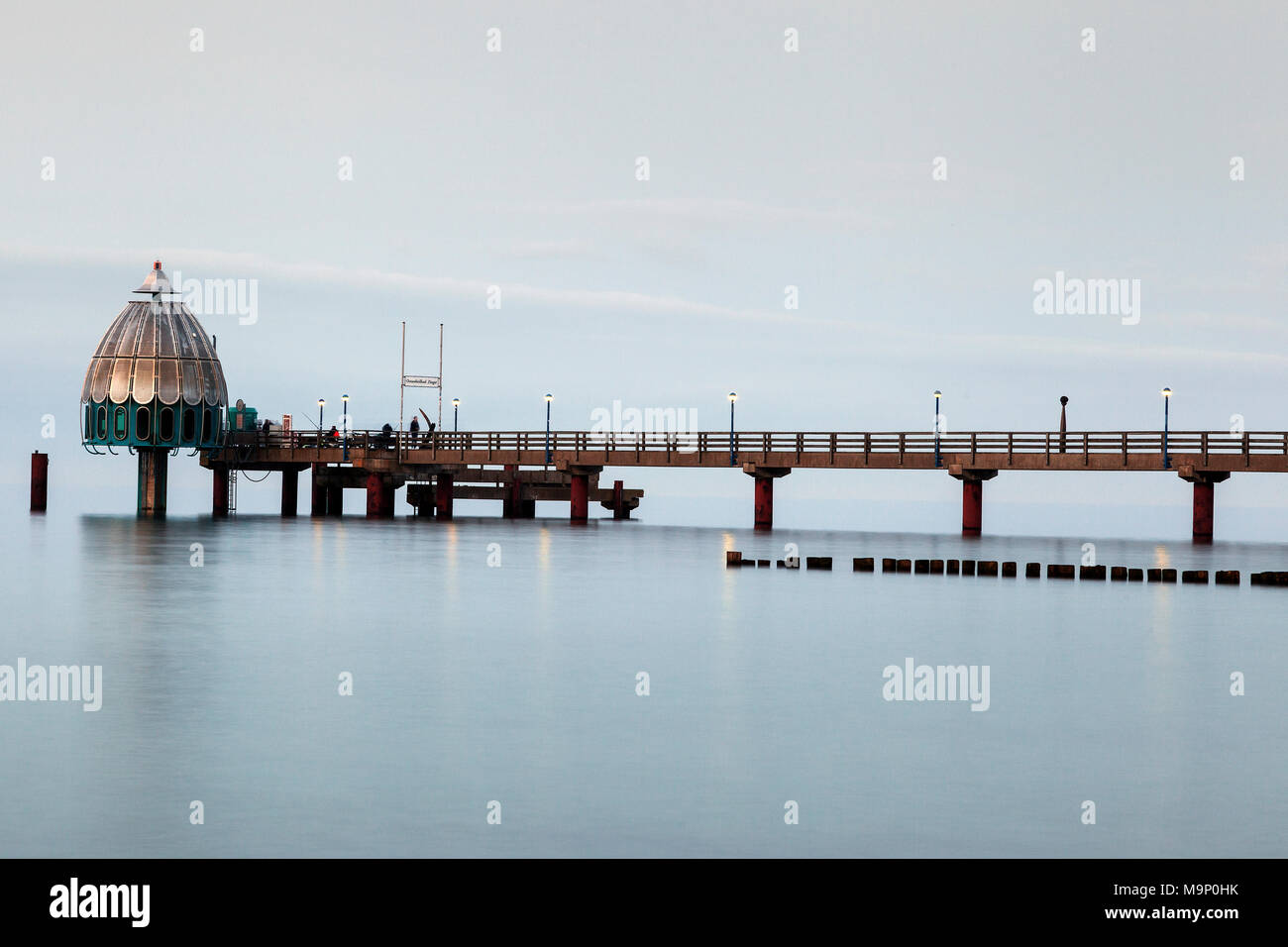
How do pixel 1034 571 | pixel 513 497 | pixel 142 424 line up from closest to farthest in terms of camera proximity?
pixel 1034 571, pixel 142 424, pixel 513 497

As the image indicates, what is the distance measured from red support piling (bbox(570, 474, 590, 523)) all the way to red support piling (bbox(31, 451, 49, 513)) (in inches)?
1122

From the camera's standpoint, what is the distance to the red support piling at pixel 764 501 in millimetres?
67500

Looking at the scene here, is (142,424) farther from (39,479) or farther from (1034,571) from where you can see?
(1034,571)

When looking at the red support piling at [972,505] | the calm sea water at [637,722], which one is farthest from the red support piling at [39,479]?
the calm sea water at [637,722]

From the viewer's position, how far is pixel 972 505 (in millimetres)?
67688

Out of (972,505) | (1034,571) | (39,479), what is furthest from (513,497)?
(1034,571)

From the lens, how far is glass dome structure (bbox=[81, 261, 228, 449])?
71.8 meters

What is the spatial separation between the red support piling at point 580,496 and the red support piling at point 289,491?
15.6 metres

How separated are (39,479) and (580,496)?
31.5m

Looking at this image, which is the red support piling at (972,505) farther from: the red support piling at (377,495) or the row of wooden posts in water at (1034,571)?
the red support piling at (377,495)

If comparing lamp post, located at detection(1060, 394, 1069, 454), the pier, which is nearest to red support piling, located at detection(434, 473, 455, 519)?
the pier

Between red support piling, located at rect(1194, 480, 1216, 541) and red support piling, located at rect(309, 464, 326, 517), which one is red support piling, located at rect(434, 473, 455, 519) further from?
red support piling, located at rect(1194, 480, 1216, 541)
